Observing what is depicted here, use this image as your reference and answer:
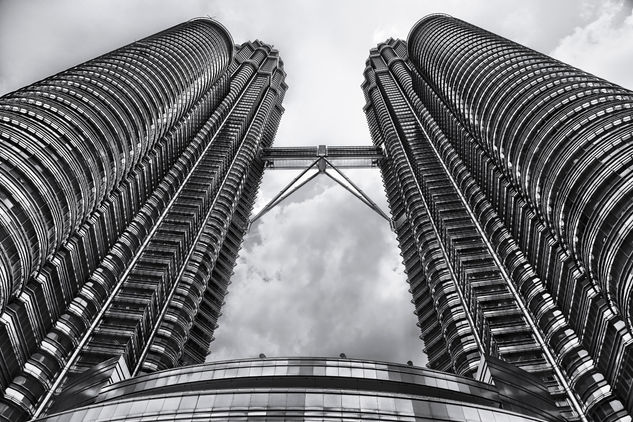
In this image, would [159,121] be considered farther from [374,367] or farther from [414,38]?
[414,38]

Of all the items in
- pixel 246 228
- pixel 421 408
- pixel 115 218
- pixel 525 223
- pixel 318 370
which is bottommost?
pixel 421 408

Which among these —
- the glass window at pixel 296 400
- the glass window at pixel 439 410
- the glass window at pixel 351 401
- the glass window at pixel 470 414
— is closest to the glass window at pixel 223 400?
the glass window at pixel 296 400

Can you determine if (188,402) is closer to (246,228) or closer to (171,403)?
(171,403)

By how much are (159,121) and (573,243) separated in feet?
227

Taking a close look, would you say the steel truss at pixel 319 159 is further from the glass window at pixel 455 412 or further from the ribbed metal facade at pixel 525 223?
the glass window at pixel 455 412

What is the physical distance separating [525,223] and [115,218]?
6214 cm

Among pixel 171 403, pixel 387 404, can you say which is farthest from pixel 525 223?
pixel 171 403

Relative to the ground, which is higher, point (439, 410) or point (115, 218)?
point (115, 218)

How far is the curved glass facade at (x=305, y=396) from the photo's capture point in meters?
33.2

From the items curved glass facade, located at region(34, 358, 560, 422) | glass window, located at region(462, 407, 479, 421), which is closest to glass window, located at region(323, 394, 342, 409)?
curved glass facade, located at region(34, 358, 560, 422)

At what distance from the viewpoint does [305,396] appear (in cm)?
3384

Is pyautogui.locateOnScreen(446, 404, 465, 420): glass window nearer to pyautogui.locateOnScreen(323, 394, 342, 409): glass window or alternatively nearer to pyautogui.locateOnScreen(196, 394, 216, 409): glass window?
pyautogui.locateOnScreen(323, 394, 342, 409): glass window

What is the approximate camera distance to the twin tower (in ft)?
130

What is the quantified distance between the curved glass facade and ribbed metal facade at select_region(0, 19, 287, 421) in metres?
13.1
